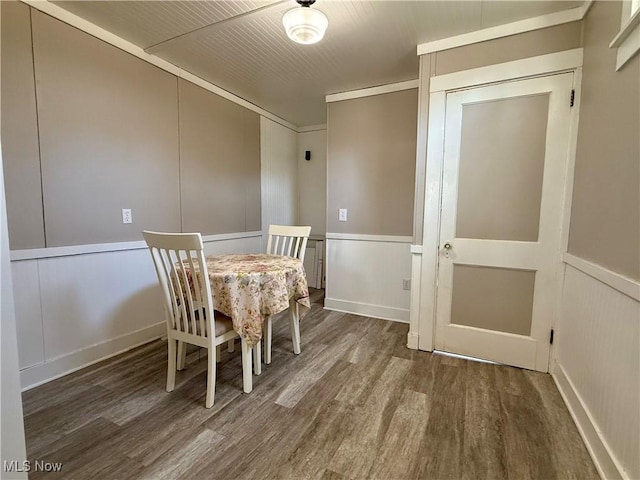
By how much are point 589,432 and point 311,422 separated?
138 centimetres

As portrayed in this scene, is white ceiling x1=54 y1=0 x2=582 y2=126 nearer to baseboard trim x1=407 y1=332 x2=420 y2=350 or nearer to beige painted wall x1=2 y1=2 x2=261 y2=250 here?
beige painted wall x1=2 y1=2 x2=261 y2=250

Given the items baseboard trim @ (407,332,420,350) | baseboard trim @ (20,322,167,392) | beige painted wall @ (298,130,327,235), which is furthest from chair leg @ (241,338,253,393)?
beige painted wall @ (298,130,327,235)

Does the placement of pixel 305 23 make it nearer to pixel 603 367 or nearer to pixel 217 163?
pixel 217 163

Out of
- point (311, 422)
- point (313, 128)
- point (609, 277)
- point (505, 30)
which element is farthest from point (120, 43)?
point (609, 277)

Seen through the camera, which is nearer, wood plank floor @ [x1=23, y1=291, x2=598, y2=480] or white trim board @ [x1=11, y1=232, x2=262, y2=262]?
wood plank floor @ [x1=23, y1=291, x2=598, y2=480]

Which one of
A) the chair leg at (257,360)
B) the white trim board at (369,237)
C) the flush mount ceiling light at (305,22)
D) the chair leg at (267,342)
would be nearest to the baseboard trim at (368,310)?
the white trim board at (369,237)

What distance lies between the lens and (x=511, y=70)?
2.03 m

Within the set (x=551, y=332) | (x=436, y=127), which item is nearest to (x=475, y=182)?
(x=436, y=127)

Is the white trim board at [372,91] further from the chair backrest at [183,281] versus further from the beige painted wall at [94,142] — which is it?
the chair backrest at [183,281]

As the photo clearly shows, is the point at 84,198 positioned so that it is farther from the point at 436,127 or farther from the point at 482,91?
the point at 482,91

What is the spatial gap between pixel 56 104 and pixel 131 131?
48cm

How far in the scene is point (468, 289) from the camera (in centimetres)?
229

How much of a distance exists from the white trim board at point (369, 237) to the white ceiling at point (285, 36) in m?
1.58

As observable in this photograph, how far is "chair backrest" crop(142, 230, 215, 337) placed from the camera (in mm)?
1561
